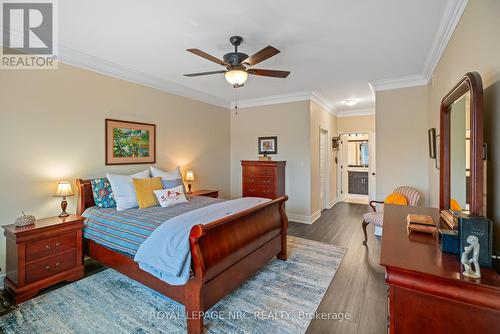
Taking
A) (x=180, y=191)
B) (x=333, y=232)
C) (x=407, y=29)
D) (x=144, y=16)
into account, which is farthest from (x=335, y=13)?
(x=333, y=232)

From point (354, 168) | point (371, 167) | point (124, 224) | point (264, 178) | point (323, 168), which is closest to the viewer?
point (124, 224)

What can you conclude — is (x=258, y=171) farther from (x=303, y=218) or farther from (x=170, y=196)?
(x=170, y=196)

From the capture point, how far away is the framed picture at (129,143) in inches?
138

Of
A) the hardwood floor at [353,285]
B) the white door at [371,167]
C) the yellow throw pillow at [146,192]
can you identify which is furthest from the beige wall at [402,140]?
the yellow throw pillow at [146,192]

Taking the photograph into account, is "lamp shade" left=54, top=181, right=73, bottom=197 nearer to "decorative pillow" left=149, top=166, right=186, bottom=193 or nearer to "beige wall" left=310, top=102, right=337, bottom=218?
"decorative pillow" left=149, top=166, right=186, bottom=193

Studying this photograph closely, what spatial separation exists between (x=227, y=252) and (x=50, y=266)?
197 cm

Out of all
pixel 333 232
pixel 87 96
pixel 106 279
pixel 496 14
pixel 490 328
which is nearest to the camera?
pixel 490 328

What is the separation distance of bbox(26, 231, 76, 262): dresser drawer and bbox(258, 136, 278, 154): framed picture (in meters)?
3.85

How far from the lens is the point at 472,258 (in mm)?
1030

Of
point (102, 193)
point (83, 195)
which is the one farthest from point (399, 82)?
point (83, 195)

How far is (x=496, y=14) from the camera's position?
1.38m

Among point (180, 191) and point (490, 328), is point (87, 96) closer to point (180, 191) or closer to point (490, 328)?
point (180, 191)

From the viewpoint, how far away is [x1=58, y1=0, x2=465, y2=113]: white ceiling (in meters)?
2.12

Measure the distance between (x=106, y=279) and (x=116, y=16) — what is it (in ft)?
9.29
